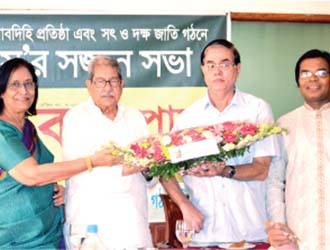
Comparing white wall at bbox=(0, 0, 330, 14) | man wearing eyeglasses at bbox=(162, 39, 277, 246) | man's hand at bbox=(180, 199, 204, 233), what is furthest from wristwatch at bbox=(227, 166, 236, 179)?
white wall at bbox=(0, 0, 330, 14)

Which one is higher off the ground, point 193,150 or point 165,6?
point 165,6

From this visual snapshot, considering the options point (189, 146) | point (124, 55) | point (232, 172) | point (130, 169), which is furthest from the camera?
point (124, 55)

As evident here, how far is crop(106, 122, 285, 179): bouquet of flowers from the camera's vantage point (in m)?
2.14

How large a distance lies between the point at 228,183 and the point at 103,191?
0.61m

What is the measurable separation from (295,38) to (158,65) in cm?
120

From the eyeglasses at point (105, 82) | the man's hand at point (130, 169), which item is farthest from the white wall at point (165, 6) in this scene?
the man's hand at point (130, 169)

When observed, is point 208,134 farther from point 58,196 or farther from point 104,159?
point 58,196

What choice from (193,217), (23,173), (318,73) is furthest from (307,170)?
(23,173)

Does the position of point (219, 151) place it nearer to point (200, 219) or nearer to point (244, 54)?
point (200, 219)

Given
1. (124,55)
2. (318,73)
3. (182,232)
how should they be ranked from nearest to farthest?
(182,232) → (318,73) → (124,55)

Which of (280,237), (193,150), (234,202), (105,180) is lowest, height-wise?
(280,237)

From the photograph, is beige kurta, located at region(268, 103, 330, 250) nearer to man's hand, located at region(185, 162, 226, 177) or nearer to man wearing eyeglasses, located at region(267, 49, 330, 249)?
man wearing eyeglasses, located at region(267, 49, 330, 249)

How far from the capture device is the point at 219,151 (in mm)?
2217

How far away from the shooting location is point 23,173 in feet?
8.02
